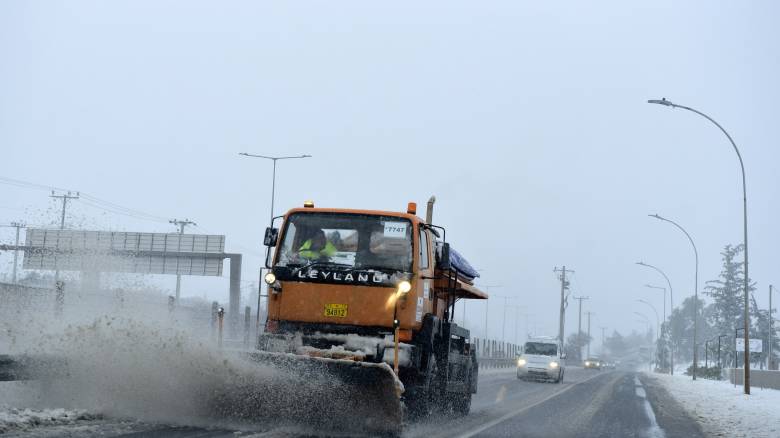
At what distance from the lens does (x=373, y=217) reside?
11812mm

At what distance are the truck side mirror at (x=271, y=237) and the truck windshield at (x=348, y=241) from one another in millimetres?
128

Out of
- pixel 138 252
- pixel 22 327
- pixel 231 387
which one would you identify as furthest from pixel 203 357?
pixel 138 252

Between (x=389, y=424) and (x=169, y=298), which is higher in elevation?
(x=169, y=298)

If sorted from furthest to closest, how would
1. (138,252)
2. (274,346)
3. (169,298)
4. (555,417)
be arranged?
(138,252), (169,298), (555,417), (274,346)

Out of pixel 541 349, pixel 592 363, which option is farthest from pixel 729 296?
pixel 541 349

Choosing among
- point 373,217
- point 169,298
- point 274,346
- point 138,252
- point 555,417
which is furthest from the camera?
point 138,252

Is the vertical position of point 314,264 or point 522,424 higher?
point 314,264

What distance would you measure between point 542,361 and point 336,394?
27701mm

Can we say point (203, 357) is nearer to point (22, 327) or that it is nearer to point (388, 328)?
point (388, 328)

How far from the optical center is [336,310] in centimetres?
1106

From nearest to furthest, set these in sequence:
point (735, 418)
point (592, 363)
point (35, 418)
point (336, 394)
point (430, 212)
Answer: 1. point (35, 418)
2. point (336, 394)
3. point (430, 212)
4. point (735, 418)
5. point (592, 363)

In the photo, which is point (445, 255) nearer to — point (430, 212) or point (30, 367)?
point (430, 212)

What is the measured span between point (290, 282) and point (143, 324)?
1942 millimetres

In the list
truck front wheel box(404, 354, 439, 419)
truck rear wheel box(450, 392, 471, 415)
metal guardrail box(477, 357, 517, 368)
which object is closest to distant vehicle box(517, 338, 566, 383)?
metal guardrail box(477, 357, 517, 368)
